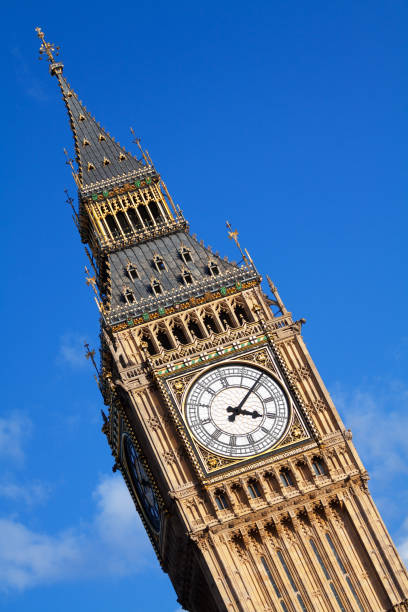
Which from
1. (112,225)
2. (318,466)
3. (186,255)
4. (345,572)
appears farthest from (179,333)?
(345,572)

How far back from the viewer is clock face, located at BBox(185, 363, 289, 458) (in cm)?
6906

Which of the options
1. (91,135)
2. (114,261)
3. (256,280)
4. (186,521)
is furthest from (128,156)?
(186,521)

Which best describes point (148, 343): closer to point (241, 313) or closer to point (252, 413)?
point (241, 313)

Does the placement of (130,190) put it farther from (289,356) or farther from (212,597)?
(212,597)

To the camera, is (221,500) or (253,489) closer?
(221,500)

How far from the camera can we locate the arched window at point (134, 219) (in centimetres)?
8075

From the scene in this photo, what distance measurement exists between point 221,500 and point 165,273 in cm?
1450

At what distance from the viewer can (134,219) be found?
81.3 m

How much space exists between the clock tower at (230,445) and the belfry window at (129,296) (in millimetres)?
74

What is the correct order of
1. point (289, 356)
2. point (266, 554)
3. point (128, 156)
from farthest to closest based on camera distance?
point (128, 156) → point (289, 356) → point (266, 554)

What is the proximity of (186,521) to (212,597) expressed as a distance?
432 cm

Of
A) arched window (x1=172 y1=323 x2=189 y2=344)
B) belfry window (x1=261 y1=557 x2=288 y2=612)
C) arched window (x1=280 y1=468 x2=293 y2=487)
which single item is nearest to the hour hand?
arched window (x1=280 y1=468 x2=293 y2=487)

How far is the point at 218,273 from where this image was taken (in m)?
75.9

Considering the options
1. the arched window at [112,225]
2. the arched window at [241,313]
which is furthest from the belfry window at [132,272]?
the arched window at [241,313]
